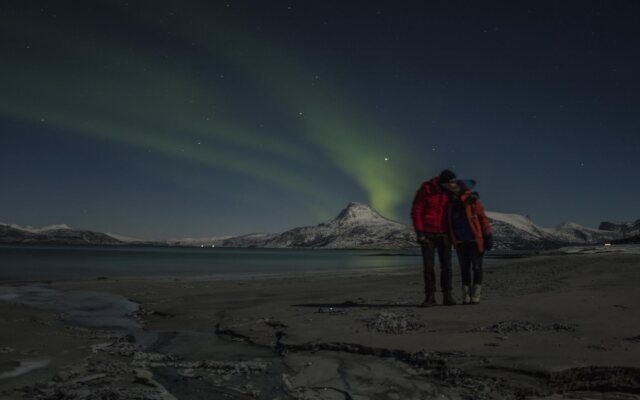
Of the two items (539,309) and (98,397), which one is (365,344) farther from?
(539,309)

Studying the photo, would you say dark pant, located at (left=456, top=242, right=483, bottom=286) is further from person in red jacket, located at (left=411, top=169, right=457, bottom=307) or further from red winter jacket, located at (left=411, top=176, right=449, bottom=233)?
red winter jacket, located at (left=411, top=176, right=449, bottom=233)

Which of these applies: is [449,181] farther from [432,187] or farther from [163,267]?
[163,267]

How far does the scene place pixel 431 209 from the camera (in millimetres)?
8656

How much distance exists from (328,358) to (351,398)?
4.44ft

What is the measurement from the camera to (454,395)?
11.6 feet

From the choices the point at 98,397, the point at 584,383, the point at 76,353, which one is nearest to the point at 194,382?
the point at 98,397

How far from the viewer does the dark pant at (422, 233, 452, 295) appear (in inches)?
332

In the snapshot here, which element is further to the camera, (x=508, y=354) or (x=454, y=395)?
(x=508, y=354)

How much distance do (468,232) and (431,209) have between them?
825mm

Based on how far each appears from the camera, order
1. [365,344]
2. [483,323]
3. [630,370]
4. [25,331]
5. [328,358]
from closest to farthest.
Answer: [630,370] → [328,358] → [365,344] → [483,323] → [25,331]

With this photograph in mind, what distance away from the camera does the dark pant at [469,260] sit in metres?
8.33

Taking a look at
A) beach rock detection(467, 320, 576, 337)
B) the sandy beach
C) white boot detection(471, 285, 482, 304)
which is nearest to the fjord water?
white boot detection(471, 285, 482, 304)

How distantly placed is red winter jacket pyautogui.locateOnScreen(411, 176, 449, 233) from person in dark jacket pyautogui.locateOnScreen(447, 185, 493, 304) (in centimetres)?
14

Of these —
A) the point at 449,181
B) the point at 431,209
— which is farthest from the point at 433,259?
the point at 449,181
